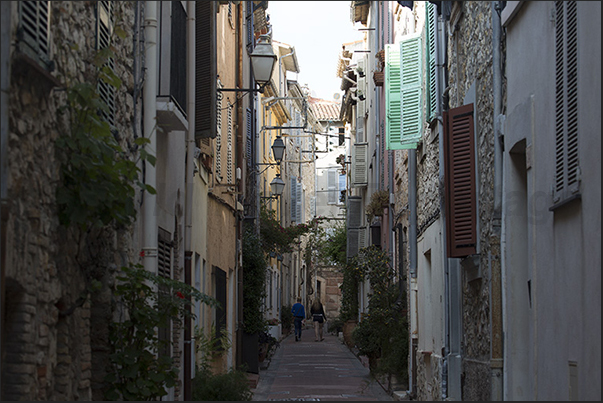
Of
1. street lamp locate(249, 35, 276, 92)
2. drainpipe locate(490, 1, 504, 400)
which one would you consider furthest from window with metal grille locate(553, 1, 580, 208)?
street lamp locate(249, 35, 276, 92)

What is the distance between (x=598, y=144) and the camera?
5.38 meters

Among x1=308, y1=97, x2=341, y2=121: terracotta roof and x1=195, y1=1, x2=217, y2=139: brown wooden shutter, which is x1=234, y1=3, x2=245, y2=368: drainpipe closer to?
x1=195, y1=1, x2=217, y2=139: brown wooden shutter

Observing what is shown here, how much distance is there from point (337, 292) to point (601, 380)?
47.0m

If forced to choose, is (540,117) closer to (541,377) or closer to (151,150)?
(541,377)

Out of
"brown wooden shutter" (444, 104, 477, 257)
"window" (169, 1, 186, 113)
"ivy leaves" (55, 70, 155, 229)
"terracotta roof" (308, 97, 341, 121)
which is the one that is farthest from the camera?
"terracotta roof" (308, 97, 341, 121)

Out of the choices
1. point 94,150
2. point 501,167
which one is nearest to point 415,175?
point 501,167

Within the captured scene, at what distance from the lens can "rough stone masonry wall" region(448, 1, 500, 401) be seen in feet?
29.4

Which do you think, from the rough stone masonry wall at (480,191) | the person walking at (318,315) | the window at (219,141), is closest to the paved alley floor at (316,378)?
the person walking at (318,315)

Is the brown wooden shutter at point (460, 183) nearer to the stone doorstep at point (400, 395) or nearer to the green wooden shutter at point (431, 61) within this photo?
the green wooden shutter at point (431, 61)

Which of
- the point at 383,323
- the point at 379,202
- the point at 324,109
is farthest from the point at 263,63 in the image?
the point at 324,109

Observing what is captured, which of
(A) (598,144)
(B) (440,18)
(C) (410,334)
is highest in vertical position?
(B) (440,18)

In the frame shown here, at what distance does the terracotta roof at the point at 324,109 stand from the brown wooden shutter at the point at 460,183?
47507 mm

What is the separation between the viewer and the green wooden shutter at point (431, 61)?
12266 mm

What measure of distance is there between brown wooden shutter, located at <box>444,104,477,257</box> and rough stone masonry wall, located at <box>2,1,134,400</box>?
403 centimetres
